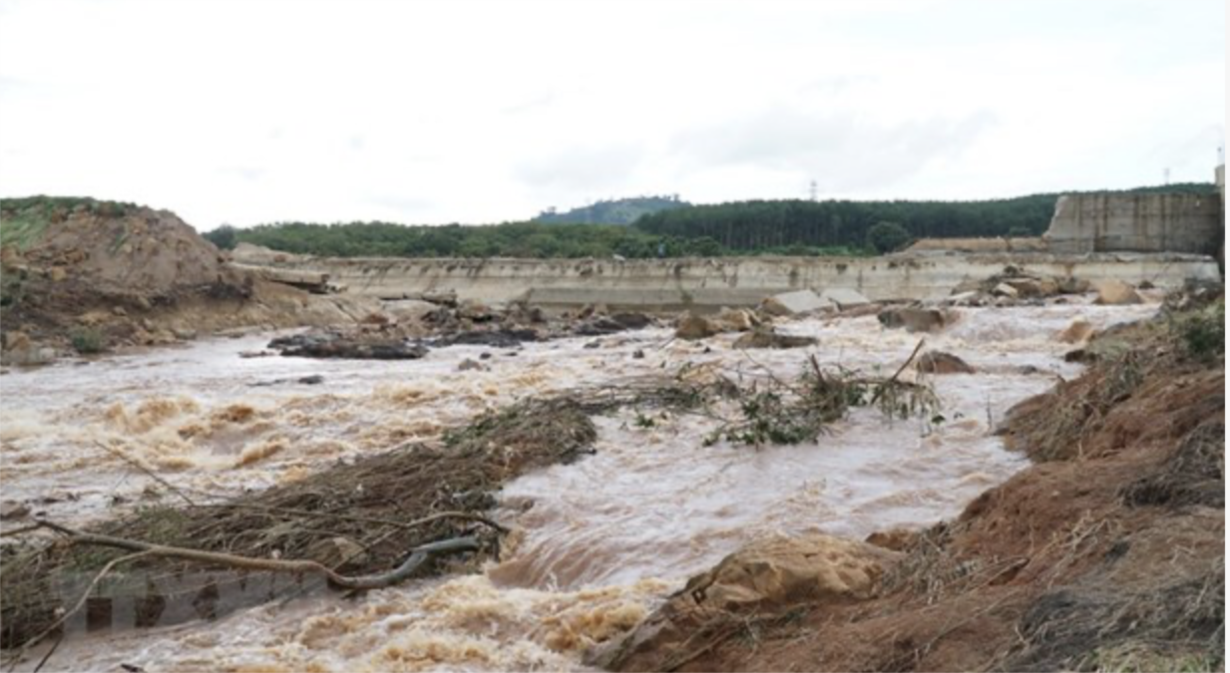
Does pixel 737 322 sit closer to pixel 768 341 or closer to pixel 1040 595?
pixel 768 341

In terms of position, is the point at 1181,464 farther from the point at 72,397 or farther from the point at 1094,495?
the point at 72,397

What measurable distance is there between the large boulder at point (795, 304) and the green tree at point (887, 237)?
38357 millimetres

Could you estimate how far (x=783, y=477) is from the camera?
339 inches

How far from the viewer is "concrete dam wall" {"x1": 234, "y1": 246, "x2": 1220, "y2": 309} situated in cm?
3141

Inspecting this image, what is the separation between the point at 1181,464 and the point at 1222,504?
797 millimetres

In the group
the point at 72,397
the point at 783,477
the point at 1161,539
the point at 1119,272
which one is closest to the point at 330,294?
the point at 72,397

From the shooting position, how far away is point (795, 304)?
96.2ft

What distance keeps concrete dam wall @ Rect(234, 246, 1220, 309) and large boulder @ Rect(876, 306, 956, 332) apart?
29.9ft

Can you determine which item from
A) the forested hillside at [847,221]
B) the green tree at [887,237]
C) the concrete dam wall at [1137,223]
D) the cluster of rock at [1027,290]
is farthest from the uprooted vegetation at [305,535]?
the forested hillside at [847,221]

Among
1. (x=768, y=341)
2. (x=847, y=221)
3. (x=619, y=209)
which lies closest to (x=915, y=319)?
(x=768, y=341)

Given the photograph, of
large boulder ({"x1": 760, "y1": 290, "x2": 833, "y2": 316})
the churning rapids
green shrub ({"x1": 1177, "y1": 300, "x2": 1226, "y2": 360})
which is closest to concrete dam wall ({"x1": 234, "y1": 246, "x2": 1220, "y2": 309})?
large boulder ({"x1": 760, "y1": 290, "x2": 833, "y2": 316})

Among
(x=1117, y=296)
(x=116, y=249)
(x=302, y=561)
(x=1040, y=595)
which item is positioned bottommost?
(x=302, y=561)

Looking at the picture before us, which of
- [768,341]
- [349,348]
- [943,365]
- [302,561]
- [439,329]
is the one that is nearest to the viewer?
[302,561]

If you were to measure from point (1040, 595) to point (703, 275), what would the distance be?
104 ft
